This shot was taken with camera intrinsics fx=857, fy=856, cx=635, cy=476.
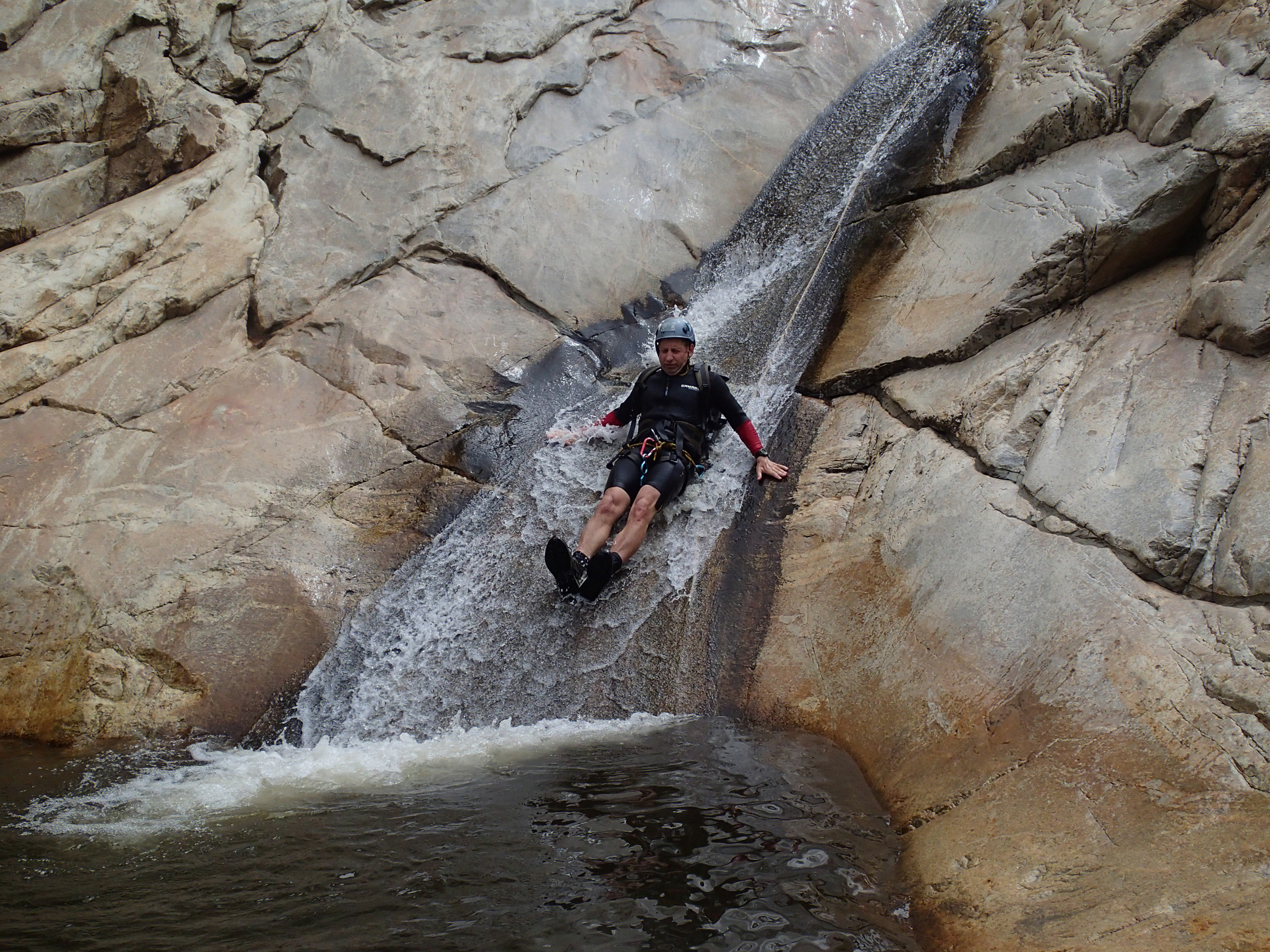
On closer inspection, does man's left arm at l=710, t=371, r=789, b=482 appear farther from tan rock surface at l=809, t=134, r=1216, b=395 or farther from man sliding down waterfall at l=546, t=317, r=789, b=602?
tan rock surface at l=809, t=134, r=1216, b=395

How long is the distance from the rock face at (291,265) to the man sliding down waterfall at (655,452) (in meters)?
1.26

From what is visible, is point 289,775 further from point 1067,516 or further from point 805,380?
point 805,380

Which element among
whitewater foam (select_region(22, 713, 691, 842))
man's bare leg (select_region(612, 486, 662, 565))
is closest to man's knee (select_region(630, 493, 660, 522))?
man's bare leg (select_region(612, 486, 662, 565))

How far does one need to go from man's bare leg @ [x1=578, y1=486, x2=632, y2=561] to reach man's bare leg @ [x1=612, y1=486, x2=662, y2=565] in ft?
0.05

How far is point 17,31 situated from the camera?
8391 millimetres

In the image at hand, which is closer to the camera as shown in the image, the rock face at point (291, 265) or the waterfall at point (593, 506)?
the waterfall at point (593, 506)

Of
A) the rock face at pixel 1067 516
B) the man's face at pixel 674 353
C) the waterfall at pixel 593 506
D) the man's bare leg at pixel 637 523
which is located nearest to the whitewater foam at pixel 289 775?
the waterfall at pixel 593 506

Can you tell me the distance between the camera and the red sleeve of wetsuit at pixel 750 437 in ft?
19.1

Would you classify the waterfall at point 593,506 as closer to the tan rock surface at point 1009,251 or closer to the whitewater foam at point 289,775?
the whitewater foam at point 289,775

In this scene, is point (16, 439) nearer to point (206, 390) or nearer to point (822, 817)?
point (206, 390)

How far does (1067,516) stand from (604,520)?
2722 mm

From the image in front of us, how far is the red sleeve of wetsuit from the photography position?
581cm

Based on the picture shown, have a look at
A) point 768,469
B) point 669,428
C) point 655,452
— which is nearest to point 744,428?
point 768,469

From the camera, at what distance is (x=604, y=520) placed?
559cm
